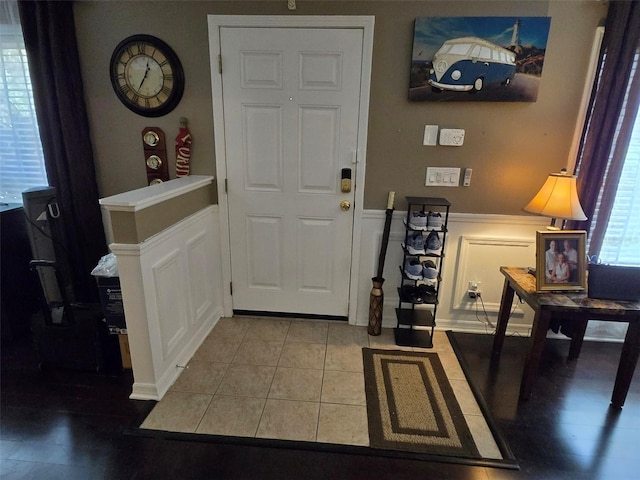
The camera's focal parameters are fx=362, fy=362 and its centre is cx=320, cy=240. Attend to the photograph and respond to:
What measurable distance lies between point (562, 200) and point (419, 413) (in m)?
1.43

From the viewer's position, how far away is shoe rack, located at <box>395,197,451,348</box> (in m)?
2.38

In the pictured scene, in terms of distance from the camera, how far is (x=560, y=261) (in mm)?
1969

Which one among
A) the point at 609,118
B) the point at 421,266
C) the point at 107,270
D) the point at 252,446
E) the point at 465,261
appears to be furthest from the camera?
the point at 465,261

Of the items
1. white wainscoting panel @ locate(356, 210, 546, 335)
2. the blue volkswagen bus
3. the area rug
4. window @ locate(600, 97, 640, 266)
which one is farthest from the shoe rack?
window @ locate(600, 97, 640, 266)

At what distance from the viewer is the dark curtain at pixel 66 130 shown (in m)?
2.35

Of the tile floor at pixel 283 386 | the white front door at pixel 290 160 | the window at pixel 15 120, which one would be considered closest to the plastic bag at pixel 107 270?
the tile floor at pixel 283 386

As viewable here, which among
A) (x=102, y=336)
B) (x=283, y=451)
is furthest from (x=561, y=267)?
(x=102, y=336)

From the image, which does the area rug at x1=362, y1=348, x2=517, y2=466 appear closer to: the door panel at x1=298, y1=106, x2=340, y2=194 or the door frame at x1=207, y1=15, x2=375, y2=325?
the door frame at x1=207, y1=15, x2=375, y2=325

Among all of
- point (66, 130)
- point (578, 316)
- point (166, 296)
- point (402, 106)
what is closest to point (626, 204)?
point (578, 316)

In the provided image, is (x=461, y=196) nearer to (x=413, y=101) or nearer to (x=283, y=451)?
(x=413, y=101)

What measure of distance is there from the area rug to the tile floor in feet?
0.13

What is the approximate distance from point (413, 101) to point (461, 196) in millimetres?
719

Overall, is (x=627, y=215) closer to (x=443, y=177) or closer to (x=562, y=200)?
(x=562, y=200)

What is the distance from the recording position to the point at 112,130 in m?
2.59
